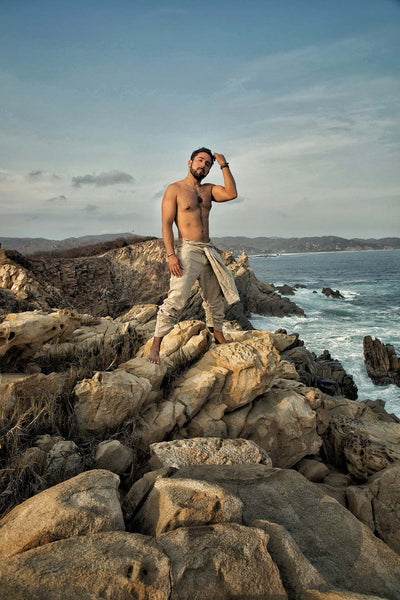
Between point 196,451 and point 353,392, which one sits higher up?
point 196,451

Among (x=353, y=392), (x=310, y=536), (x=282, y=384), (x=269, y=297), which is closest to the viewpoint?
(x=310, y=536)

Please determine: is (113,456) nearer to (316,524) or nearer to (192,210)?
(316,524)

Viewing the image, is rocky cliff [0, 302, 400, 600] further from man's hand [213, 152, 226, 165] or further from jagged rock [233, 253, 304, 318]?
jagged rock [233, 253, 304, 318]

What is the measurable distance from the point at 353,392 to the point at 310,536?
10.7m

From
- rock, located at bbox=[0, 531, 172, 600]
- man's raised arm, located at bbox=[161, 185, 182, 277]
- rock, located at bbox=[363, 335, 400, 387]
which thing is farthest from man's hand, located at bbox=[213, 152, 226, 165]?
rock, located at bbox=[363, 335, 400, 387]

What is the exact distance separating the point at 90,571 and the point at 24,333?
254 centimetres

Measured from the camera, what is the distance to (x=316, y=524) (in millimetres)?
2438

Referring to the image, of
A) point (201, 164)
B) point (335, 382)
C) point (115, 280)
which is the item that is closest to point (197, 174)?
point (201, 164)

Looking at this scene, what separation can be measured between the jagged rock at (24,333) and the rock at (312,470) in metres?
3.86

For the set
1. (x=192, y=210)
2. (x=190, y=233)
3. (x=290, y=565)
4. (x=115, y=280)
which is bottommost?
(x=290, y=565)

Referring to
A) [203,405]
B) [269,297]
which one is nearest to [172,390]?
[203,405]

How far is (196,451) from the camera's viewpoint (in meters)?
3.06

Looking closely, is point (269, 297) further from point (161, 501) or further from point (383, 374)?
point (161, 501)

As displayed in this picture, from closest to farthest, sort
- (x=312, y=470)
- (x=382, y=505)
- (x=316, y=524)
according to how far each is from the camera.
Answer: (x=316, y=524)
(x=382, y=505)
(x=312, y=470)
